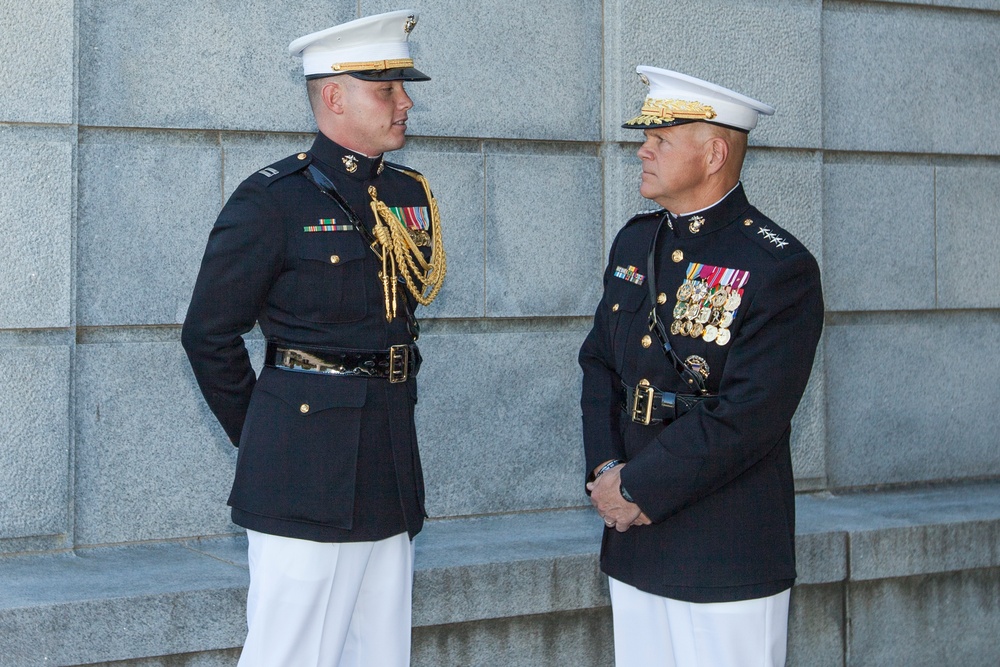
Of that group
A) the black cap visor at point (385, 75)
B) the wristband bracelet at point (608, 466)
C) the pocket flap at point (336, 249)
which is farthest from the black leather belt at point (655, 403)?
the black cap visor at point (385, 75)

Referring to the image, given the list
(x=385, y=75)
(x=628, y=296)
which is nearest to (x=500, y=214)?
(x=628, y=296)

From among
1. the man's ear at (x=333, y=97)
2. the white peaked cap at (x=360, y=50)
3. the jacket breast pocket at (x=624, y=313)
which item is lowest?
the jacket breast pocket at (x=624, y=313)

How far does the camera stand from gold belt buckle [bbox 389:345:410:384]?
131 inches

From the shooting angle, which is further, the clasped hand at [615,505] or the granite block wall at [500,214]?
the granite block wall at [500,214]

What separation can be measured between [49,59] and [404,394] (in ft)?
7.27

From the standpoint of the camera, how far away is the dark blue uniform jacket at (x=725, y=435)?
10.3 ft

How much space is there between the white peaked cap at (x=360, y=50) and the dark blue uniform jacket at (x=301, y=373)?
297mm

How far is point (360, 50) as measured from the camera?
3338 mm

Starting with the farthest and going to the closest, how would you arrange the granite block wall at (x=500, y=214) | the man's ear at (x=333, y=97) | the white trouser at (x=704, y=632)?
the granite block wall at (x=500, y=214), the man's ear at (x=333, y=97), the white trouser at (x=704, y=632)

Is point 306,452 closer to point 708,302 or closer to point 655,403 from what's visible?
point 655,403

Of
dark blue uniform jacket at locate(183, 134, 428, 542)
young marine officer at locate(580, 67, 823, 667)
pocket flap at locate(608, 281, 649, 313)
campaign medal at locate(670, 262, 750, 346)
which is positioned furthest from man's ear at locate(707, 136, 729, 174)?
dark blue uniform jacket at locate(183, 134, 428, 542)

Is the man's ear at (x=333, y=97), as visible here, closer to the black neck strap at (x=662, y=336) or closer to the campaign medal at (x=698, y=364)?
the black neck strap at (x=662, y=336)

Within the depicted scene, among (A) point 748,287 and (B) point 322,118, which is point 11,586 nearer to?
(B) point 322,118

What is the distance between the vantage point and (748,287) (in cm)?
320
